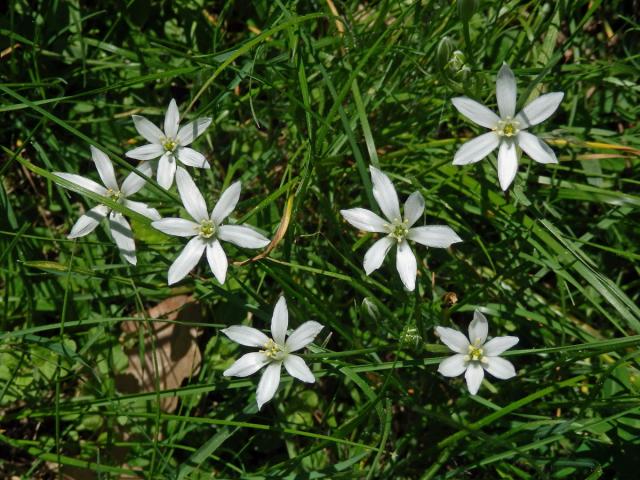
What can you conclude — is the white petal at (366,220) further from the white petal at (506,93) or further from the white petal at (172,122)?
the white petal at (172,122)

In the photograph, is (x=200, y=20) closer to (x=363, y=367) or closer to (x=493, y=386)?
(x=363, y=367)

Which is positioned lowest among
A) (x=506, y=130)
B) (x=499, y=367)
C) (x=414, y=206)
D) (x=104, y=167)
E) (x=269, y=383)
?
(x=269, y=383)

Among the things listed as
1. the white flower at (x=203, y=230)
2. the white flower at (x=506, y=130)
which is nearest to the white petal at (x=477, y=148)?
the white flower at (x=506, y=130)

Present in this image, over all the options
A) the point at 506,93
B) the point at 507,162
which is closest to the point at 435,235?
the point at 507,162

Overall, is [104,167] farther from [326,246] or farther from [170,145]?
[326,246]

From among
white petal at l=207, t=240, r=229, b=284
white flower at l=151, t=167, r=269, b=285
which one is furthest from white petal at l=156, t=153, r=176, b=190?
white petal at l=207, t=240, r=229, b=284

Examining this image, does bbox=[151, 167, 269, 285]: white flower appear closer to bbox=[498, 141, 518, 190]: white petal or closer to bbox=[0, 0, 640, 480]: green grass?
bbox=[0, 0, 640, 480]: green grass
